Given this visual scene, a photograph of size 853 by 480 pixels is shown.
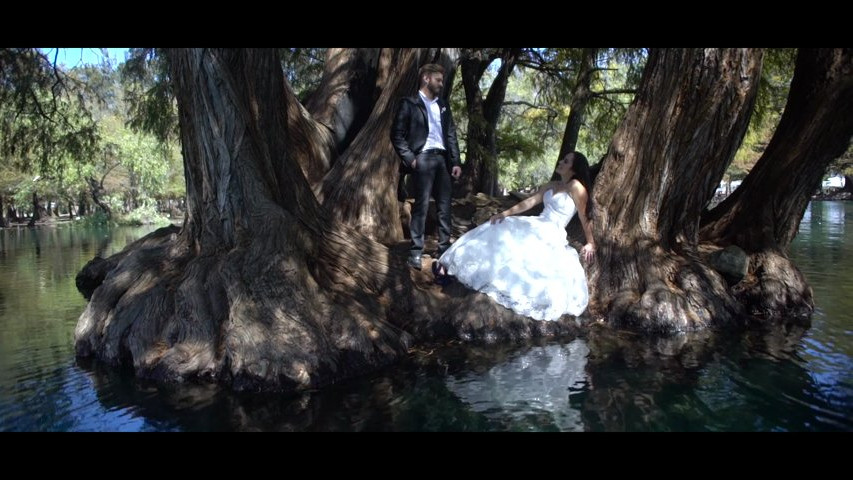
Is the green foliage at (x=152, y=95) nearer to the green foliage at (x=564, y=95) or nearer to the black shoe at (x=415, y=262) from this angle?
the black shoe at (x=415, y=262)

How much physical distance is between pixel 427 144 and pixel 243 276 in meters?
2.92

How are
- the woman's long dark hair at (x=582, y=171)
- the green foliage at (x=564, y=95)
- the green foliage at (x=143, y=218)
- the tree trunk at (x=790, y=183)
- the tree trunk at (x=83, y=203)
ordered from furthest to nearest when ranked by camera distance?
the tree trunk at (x=83, y=203), the green foliage at (x=143, y=218), the green foliage at (x=564, y=95), the tree trunk at (x=790, y=183), the woman's long dark hair at (x=582, y=171)

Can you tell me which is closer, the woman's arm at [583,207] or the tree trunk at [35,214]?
the woman's arm at [583,207]

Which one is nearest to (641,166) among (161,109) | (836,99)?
(836,99)

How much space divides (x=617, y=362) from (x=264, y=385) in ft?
12.0

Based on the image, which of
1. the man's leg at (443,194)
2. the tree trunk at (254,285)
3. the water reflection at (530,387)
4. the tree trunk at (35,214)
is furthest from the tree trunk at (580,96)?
the tree trunk at (35,214)

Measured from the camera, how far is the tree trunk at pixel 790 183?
9.15 metres

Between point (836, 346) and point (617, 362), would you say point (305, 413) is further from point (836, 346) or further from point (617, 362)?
point (836, 346)

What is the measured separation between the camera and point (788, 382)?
5.80 m

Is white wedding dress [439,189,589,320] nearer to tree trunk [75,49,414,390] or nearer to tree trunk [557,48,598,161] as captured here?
tree trunk [75,49,414,390]

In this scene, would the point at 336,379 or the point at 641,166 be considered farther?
the point at 641,166

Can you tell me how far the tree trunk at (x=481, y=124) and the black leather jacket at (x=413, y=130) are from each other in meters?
9.44

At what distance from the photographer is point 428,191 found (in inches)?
324

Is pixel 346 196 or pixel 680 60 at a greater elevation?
pixel 680 60
